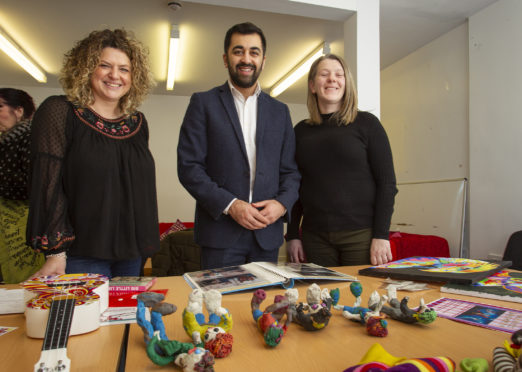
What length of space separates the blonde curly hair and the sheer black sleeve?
0.11m

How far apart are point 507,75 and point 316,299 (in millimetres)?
3836

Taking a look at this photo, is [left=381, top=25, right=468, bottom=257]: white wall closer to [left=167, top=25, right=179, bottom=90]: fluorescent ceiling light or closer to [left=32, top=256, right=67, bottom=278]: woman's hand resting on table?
[left=167, top=25, right=179, bottom=90]: fluorescent ceiling light

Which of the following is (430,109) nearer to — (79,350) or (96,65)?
(96,65)

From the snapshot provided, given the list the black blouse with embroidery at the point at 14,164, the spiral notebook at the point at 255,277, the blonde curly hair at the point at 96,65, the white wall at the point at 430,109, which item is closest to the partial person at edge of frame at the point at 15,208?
the black blouse with embroidery at the point at 14,164

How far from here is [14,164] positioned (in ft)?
4.91

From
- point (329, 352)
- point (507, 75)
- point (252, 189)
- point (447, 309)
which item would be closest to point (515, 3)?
point (507, 75)

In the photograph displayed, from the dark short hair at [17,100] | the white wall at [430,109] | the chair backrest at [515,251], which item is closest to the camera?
the dark short hair at [17,100]

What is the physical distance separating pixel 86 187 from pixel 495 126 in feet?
12.6

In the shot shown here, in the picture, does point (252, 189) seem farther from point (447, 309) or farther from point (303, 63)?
point (303, 63)

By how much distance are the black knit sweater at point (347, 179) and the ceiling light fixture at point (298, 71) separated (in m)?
3.34

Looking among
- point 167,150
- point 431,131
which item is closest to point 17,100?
point 431,131

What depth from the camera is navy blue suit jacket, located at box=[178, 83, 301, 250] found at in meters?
1.42

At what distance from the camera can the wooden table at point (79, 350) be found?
554mm

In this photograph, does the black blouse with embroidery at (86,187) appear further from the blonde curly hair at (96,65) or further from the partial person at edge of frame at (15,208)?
the partial person at edge of frame at (15,208)
